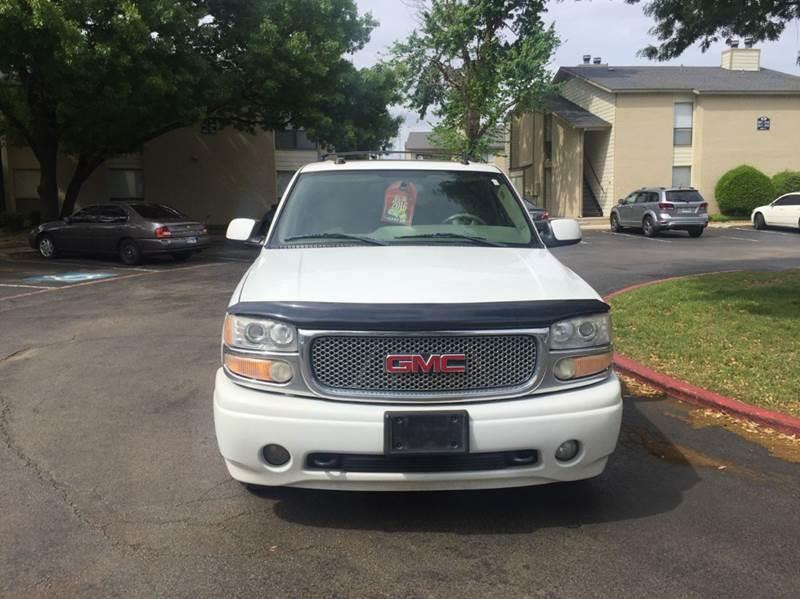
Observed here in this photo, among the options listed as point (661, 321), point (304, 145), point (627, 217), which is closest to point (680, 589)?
point (661, 321)

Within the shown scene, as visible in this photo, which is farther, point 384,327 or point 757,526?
point 757,526

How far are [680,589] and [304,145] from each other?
102ft

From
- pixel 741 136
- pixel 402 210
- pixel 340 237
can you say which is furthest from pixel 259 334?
pixel 741 136

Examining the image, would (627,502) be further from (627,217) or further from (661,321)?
(627,217)

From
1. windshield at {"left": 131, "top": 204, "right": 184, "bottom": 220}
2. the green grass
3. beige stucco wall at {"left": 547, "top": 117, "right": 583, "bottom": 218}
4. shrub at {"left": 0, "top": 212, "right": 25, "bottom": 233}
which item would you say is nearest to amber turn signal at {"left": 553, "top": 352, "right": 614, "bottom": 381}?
the green grass

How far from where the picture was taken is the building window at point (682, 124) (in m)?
32.7

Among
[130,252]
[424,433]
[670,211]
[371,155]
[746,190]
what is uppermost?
[371,155]

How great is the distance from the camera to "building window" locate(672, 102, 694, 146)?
3266 cm

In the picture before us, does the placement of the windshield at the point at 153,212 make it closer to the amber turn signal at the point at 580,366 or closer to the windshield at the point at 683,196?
the amber turn signal at the point at 580,366

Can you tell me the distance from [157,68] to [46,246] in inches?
210

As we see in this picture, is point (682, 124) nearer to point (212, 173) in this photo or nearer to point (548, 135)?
point (548, 135)

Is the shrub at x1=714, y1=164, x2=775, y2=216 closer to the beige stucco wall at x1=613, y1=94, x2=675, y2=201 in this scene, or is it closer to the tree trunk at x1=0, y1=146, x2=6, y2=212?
the beige stucco wall at x1=613, y1=94, x2=675, y2=201

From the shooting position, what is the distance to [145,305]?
1111 centimetres

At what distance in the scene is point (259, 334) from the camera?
3.35 m
